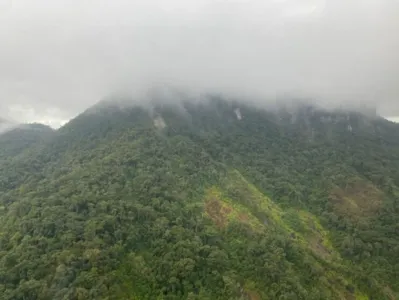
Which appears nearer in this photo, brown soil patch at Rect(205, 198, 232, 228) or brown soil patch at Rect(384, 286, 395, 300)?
brown soil patch at Rect(384, 286, 395, 300)

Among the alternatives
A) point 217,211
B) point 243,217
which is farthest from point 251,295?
point 217,211

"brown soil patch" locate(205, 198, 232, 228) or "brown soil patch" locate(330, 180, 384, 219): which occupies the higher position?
"brown soil patch" locate(205, 198, 232, 228)

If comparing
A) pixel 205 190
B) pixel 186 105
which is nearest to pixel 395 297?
pixel 205 190

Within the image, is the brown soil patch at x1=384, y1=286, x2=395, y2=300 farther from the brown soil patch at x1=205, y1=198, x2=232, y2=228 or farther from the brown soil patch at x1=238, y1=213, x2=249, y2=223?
the brown soil patch at x1=205, y1=198, x2=232, y2=228

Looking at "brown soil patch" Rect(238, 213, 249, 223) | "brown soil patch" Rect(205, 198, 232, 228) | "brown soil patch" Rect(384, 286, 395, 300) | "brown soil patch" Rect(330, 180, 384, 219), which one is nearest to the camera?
Answer: "brown soil patch" Rect(384, 286, 395, 300)

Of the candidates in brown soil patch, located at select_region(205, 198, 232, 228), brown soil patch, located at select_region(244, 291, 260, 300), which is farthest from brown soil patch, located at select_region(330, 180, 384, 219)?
brown soil patch, located at select_region(244, 291, 260, 300)

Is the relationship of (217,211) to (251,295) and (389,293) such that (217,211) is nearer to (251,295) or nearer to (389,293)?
(251,295)

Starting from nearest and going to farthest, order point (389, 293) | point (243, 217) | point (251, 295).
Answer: point (251, 295)
point (389, 293)
point (243, 217)
